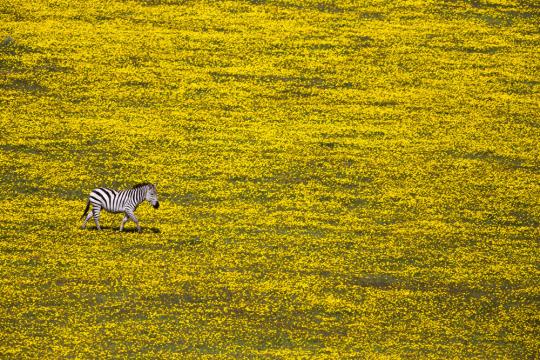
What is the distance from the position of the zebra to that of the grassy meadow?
0.56 metres

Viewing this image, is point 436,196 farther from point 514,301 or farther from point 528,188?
point 514,301

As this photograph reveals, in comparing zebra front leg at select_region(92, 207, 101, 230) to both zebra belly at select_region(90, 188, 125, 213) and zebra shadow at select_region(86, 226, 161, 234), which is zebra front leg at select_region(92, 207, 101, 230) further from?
zebra shadow at select_region(86, 226, 161, 234)

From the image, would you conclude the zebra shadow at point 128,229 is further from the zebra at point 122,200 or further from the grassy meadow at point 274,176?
the zebra at point 122,200

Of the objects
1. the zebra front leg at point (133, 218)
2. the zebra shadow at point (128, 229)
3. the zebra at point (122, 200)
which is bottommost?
the zebra shadow at point (128, 229)

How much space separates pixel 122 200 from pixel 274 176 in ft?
16.7

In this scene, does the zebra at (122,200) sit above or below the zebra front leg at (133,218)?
above

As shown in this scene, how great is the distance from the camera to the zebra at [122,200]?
76.5 feet

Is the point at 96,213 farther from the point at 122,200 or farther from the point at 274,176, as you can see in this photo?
the point at 274,176

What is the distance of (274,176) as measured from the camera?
27.1m

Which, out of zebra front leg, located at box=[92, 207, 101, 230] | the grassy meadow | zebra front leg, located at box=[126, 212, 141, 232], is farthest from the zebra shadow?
zebra front leg, located at box=[126, 212, 141, 232]

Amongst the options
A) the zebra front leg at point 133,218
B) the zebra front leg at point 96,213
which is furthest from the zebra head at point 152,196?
the zebra front leg at point 96,213

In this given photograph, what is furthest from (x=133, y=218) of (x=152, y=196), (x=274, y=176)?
(x=274, y=176)

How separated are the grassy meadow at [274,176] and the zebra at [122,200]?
56 centimetres

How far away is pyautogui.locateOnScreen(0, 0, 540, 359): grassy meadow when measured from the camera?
1978 cm
